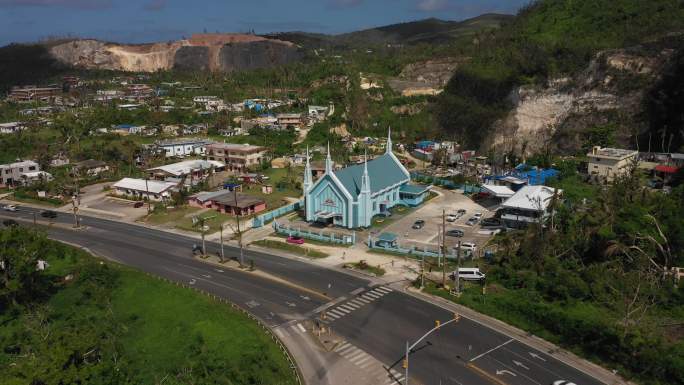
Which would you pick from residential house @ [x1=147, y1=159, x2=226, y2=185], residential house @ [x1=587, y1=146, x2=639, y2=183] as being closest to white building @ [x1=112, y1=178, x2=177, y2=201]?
residential house @ [x1=147, y1=159, x2=226, y2=185]

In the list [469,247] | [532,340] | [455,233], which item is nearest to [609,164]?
[455,233]

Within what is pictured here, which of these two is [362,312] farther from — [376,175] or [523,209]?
[376,175]

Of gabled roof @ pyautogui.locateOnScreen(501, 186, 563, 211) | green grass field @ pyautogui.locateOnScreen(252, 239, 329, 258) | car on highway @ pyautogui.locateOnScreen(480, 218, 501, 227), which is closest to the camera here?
green grass field @ pyautogui.locateOnScreen(252, 239, 329, 258)

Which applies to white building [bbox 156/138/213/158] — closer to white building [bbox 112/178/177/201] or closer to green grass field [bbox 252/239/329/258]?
white building [bbox 112/178/177/201]

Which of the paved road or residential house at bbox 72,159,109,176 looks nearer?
the paved road

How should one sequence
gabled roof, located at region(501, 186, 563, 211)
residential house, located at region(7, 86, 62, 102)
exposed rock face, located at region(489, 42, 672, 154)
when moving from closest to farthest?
gabled roof, located at region(501, 186, 563, 211) < exposed rock face, located at region(489, 42, 672, 154) < residential house, located at region(7, 86, 62, 102)

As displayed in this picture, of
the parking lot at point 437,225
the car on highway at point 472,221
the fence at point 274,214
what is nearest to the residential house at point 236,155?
the fence at point 274,214
